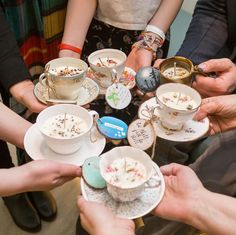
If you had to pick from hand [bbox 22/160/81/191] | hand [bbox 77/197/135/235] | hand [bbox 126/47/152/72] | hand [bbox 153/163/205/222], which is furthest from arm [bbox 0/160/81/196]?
hand [bbox 126/47/152/72]

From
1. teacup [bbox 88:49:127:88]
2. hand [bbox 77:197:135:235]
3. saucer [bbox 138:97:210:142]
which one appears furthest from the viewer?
teacup [bbox 88:49:127:88]

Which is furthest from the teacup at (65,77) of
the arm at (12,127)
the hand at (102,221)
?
the hand at (102,221)

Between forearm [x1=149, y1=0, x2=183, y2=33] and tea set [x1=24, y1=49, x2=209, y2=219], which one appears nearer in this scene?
tea set [x1=24, y1=49, x2=209, y2=219]

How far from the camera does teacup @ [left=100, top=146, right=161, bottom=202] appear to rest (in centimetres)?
86

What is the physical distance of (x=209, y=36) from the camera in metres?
1.41

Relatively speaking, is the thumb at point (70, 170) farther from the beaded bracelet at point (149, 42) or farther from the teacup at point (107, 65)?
the beaded bracelet at point (149, 42)

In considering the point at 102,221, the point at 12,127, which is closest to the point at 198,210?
the point at 102,221

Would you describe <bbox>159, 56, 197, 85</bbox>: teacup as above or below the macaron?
above

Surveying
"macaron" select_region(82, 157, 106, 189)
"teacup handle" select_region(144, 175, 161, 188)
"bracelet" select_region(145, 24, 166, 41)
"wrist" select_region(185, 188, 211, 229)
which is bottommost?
"wrist" select_region(185, 188, 211, 229)

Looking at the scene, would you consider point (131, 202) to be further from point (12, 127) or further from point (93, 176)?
point (12, 127)

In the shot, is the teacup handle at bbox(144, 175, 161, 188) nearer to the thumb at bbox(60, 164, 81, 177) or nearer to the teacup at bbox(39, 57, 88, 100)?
the thumb at bbox(60, 164, 81, 177)

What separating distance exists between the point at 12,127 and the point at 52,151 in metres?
0.19

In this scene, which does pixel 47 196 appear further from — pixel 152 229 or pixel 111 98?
pixel 111 98

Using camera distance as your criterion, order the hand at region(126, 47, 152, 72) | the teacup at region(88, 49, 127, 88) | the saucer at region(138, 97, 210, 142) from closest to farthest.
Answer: the saucer at region(138, 97, 210, 142)
the teacup at region(88, 49, 127, 88)
the hand at region(126, 47, 152, 72)
